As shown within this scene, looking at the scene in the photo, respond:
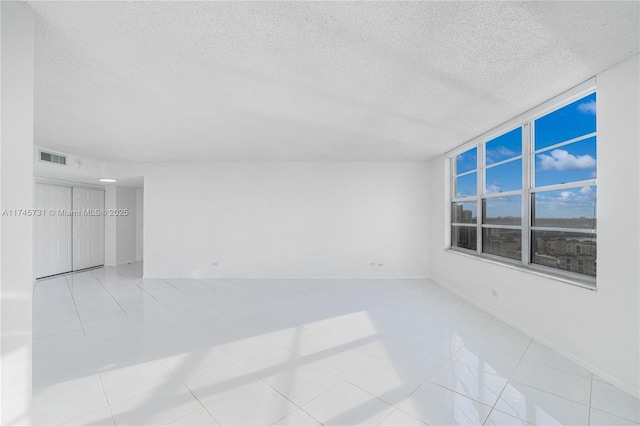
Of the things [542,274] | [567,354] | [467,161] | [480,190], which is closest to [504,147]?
[480,190]

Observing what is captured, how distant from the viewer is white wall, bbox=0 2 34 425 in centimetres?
132

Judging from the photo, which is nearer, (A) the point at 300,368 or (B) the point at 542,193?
(A) the point at 300,368

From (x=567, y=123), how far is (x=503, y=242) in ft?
5.29

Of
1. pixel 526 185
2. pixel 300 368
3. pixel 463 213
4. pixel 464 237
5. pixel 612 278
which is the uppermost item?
pixel 526 185

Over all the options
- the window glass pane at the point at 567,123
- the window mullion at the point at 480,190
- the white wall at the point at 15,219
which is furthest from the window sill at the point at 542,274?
the white wall at the point at 15,219

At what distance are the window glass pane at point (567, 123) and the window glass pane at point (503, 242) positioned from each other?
1.12m

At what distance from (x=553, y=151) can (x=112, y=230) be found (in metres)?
9.06

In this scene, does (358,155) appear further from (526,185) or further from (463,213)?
(526,185)

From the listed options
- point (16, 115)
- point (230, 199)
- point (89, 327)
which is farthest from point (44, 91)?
point (230, 199)

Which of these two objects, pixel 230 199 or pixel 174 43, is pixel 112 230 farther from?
pixel 174 43

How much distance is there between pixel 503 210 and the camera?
359 centimetres

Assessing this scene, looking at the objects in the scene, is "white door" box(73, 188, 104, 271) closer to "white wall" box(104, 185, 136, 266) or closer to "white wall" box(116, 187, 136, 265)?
"white wall" box(104, 185, 136, 266)

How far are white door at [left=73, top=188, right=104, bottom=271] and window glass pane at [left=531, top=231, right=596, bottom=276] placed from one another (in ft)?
29.1

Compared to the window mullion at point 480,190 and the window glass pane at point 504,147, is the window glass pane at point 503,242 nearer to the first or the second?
the window mullion at point 480,190
